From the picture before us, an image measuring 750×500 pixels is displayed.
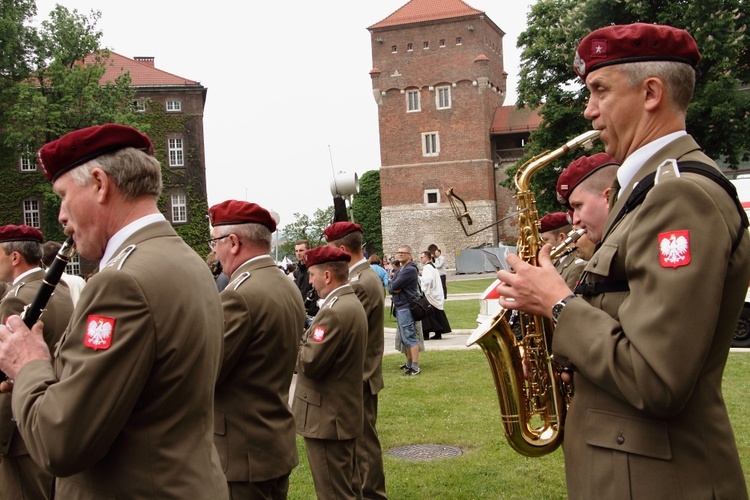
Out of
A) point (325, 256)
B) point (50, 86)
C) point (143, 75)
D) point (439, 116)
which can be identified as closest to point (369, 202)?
point (439, 116)

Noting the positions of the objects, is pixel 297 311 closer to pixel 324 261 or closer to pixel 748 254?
pixel 324 261

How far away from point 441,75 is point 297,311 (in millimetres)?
60581

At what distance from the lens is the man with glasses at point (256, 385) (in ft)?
13.1

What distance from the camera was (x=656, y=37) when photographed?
94.2 inches

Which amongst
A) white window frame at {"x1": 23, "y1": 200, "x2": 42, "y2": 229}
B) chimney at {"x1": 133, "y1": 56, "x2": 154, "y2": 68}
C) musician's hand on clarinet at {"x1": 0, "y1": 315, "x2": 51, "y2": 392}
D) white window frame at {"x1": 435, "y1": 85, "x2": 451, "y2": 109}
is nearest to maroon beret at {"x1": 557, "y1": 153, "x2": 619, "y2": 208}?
musician's hand on clarinet at {"x1": 0, "y1": 315, "x2": 51, "y2": 392}

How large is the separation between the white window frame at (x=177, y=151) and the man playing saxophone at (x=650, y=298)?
5376 cm

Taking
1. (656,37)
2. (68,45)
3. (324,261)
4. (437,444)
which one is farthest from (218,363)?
(68,45)

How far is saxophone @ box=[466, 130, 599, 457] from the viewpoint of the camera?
11.0 feet

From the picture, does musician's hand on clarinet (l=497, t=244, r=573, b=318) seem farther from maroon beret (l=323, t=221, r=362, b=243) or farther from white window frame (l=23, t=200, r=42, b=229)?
white window frame (l=23, t=200, r=42, b=229)

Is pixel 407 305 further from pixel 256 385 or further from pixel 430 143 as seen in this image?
pixel 430 143

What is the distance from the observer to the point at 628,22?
99.2 ft

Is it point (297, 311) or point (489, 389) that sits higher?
point (297, 311)

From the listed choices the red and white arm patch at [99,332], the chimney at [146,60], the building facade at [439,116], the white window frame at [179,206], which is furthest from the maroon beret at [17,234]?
the building facade at [439,116]

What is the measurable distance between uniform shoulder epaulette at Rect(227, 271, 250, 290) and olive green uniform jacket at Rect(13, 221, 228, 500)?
153 centimetres
